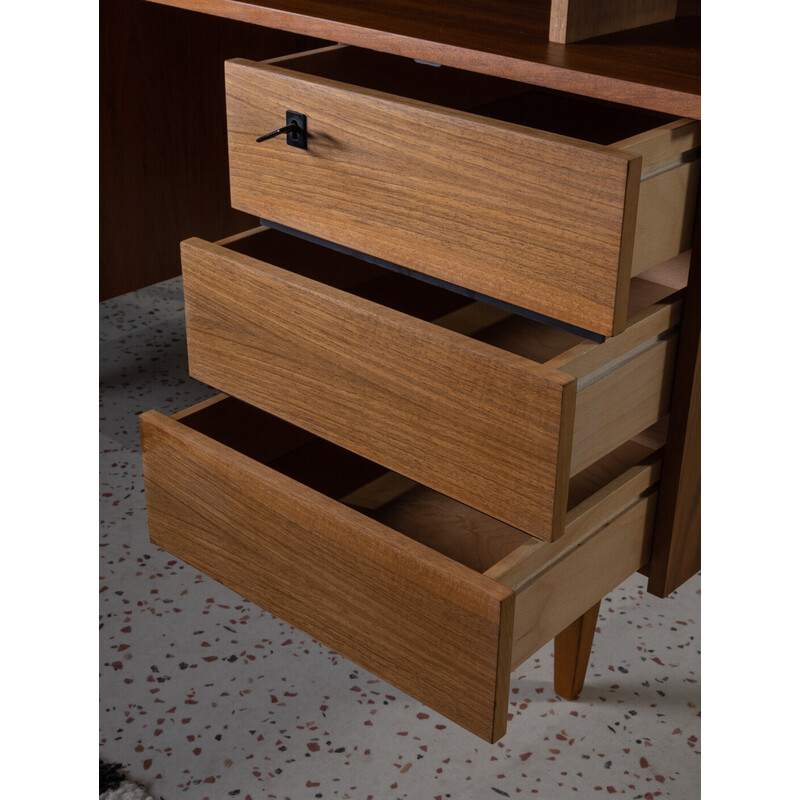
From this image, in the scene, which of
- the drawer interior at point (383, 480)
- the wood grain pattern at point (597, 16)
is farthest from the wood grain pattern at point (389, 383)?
the wood grain pattern at point (597, 16)

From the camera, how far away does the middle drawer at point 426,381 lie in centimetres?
77

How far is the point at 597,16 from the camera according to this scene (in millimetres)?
847

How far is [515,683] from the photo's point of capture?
1268mm

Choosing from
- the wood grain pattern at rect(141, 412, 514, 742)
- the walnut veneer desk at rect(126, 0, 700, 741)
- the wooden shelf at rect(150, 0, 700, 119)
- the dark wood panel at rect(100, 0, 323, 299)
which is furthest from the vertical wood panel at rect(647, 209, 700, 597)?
the dark wood panel at rect(100, 0, 323, 299)

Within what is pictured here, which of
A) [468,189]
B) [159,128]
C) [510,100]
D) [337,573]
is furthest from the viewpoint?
[159,128]

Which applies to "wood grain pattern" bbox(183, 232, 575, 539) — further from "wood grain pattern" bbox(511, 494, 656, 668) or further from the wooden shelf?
the wooden shelf

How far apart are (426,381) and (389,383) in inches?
1.6

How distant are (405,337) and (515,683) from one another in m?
0.61

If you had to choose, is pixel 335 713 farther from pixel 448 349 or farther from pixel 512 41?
pixel 512 41

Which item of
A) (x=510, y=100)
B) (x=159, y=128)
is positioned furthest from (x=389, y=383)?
(x=159, y=128)

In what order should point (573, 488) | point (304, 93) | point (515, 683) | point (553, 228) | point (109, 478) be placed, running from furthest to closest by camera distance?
1. point (109, 478)
2. point (515, 683)
3. point (573, 488)
4. point (304, 93)
5. point (553, 228)

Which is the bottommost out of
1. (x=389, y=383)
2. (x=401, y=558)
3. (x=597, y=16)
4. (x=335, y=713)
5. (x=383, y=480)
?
(x=335, y=713)

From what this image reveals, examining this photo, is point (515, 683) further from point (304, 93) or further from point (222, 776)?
point (304, 93)

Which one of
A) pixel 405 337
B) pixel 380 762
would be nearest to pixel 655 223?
pixel 405 337
